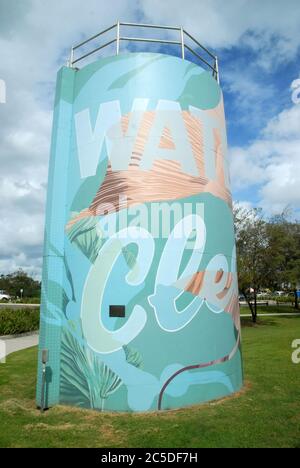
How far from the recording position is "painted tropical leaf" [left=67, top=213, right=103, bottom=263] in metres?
10.4

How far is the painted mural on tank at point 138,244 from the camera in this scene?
982cm


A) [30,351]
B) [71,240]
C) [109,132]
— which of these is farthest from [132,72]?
[30,351]

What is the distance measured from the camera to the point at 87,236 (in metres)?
10.6

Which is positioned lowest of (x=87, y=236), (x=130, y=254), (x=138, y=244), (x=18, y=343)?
(x=18, y=343)

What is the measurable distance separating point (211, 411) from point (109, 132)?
317 inches

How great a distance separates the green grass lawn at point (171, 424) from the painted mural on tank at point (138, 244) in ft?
1.87

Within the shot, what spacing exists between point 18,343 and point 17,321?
3.83 m

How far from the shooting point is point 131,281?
32.7ft

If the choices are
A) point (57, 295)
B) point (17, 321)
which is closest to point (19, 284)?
point (17, 321)

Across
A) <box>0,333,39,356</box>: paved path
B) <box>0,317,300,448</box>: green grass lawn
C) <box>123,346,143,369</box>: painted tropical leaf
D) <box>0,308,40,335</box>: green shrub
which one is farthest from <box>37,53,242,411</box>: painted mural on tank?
<box>0,308,40,335</box>: green shrub

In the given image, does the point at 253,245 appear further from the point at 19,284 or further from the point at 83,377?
the point at 19,284

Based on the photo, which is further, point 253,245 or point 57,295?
point 253,245
